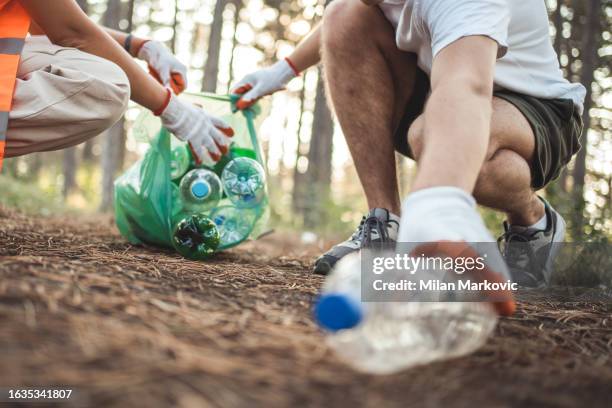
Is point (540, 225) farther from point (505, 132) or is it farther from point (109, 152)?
point (109, 152)

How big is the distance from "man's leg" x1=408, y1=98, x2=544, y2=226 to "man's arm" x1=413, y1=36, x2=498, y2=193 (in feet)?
1.13

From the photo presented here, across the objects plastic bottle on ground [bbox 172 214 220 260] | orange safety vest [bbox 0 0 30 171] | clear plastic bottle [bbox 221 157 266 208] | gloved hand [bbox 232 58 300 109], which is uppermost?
gloved hand [bbox 232 58 300 109]

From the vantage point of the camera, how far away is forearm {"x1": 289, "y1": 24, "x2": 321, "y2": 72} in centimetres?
246

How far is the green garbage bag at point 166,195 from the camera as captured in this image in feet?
7.43

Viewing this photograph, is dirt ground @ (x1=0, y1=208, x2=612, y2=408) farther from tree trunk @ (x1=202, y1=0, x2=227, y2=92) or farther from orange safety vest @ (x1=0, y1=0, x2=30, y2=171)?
tree trunk @ (x1=202, y1=0, x2=227, y2=92)

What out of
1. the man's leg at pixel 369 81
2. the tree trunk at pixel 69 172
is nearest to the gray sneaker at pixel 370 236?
the man's leg at pixel 369 81

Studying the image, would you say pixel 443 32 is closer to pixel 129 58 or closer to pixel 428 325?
pixel 428 325

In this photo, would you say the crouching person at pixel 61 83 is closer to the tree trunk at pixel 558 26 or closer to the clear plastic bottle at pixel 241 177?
the clear plastic bottle at pixel 241 177

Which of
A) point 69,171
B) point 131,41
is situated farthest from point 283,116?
point 131,41

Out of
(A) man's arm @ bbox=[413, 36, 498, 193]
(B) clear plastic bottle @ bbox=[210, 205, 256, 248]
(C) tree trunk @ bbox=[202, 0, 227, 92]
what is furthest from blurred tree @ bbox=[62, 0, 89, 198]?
(A) man's arm @ bbox=[413, 36, 498, 193]

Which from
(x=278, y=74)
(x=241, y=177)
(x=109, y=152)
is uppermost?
(x=109, y=152)

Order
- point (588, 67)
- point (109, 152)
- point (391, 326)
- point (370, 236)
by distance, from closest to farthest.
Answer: point (391, 326)
point (370, 236)
point (588, 67)
point (109, 152)

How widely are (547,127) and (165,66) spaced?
1584mm

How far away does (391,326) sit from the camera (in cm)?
103
